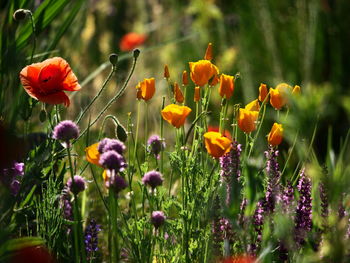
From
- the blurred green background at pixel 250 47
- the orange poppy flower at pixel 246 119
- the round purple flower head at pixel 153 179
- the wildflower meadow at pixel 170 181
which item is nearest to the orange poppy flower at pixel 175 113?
the wildflower meadow at pixel 170 181

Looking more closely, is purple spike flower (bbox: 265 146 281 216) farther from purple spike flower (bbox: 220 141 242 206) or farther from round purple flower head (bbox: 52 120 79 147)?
round purple flower head (bbox: 52 120 79 147)

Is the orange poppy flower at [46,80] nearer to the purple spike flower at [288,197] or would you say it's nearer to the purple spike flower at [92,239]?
the purple spike flower at [92,239]

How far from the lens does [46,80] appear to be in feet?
5.13

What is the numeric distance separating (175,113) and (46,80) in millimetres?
299

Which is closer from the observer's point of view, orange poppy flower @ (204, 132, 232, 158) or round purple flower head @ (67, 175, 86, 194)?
round purple flower head @ (67, 175, 86, 194)

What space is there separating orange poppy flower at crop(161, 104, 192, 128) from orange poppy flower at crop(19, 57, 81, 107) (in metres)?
0.24

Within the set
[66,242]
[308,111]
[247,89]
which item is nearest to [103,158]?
[308,111]

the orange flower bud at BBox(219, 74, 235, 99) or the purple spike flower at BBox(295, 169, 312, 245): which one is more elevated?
the orange flower bud at BBox(219, 74, 235, 99)

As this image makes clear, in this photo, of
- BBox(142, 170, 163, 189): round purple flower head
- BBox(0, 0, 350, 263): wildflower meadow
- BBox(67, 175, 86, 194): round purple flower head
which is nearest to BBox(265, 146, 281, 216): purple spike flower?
BBox(0, 0, 350, 263): wildflower meadow

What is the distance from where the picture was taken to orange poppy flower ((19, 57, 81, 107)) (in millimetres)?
1552

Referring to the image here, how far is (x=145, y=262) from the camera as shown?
4.81ft

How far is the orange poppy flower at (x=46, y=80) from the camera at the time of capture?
155 cm

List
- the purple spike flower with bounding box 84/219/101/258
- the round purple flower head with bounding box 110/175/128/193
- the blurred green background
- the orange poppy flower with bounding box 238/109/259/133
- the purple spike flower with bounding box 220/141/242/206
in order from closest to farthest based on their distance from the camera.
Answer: the round purple flower head with bounding box 110/175/128/193 → the purple spike flower with bounding box 220/141/242/206 → the orange poppy flower with bounding box 238/109/259/133 → the purple spike flower with bounding box 84/219/101/258 → the blurred green background

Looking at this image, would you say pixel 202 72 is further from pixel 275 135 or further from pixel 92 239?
pixel 92 239
